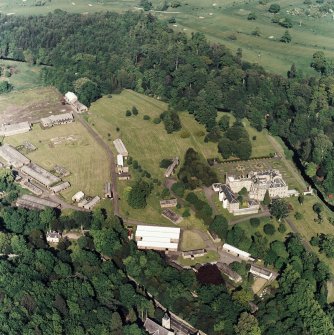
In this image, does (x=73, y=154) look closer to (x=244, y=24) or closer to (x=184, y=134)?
(x=184, y=134)

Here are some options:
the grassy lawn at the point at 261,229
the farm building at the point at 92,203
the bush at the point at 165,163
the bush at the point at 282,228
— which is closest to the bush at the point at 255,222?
the grassy lawn at the point at 261,229

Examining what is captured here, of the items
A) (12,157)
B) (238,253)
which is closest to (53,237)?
(12,157)

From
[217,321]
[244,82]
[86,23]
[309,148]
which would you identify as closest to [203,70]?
[244,82]

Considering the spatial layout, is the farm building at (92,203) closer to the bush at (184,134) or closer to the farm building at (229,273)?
the farm building at (229,273)

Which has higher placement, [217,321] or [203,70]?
[203,70]

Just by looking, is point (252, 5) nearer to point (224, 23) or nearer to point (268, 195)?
point (224, 23)

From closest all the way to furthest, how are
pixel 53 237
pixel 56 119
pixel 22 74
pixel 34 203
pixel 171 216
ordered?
pixel 53 237
pixel 171 216
pixel 34 203
pixel 56 119
pixel 22 74
